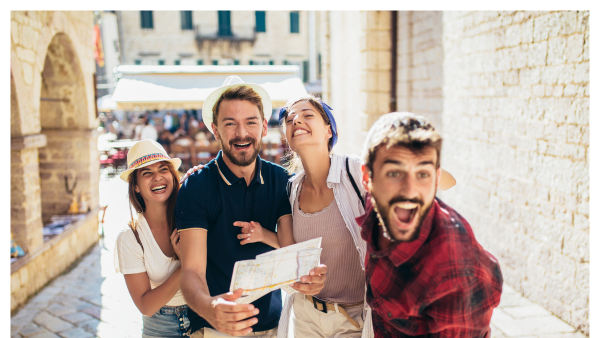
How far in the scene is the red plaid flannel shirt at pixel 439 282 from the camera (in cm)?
128

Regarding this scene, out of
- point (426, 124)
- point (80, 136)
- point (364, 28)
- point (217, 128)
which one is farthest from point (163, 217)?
point (364, 28)

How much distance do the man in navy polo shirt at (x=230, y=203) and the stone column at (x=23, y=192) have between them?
3.79 meters

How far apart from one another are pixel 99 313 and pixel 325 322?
12.0 ft

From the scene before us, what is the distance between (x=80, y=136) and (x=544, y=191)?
22.2 ft

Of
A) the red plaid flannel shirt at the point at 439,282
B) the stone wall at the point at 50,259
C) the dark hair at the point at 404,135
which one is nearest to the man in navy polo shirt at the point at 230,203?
the red plaid flannel shirt at the point at 439,282

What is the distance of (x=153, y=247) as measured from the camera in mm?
2211

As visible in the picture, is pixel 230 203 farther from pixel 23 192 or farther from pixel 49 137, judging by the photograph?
pixel 49 137

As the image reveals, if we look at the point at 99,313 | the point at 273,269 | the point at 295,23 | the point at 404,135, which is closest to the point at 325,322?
the point at 273,269

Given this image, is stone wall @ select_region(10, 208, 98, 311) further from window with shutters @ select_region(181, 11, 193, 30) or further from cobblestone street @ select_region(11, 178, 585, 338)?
window with shutters @ select_region(181, 11, 193, 30)

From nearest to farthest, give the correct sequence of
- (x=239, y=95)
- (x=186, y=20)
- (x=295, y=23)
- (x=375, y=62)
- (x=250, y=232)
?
(x=250, y=232), (x=239, y=95), (x=375, y=62), (x=186, y=20), (x=295, y=23)

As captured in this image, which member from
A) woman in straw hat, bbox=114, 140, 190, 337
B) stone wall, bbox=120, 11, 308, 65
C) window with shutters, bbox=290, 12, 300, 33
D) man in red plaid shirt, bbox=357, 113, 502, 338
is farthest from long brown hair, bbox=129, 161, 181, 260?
window with shutters, bbox=290, 12, 300, 33

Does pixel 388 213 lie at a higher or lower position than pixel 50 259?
higher

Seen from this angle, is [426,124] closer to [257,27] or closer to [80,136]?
[80,136]

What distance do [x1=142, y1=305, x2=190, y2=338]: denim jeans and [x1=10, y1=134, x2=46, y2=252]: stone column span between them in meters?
3.64
